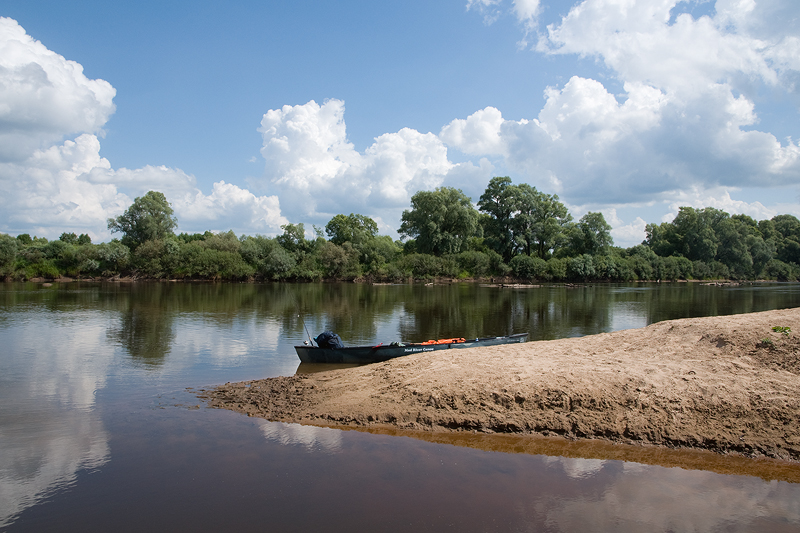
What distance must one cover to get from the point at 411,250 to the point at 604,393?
8699 cm

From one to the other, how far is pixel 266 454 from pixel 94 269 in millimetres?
86656

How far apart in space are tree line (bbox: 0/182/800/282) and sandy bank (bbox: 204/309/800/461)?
2858 inches

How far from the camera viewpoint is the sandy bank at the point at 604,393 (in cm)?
934

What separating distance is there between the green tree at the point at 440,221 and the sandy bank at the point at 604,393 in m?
77.9

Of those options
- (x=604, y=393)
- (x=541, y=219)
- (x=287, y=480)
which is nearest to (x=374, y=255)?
(x=541, y=219)

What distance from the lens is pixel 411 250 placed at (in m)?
97.0

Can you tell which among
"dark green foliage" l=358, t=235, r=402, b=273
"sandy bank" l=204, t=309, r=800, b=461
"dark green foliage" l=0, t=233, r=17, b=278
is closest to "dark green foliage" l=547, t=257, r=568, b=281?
"dark green foliage" l=358, t=235, r=402, b=273

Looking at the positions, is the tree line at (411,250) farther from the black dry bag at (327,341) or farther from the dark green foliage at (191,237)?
the black dry bag at (327,341)

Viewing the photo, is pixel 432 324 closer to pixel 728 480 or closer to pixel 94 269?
pixel 728 480

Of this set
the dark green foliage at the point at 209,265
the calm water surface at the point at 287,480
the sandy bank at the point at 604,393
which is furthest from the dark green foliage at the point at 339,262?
the sandy bank at the point at 604,393

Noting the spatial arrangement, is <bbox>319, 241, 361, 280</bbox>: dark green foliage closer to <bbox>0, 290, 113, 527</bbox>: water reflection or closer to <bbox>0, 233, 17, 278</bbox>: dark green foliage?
<bbox>0, 233, 17, 278</bbox>: dark green foliage

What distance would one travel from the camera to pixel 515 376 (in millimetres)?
11398

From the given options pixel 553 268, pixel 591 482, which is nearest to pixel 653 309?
pixel 591 482

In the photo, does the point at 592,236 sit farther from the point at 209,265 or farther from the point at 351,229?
the point at 209,265
